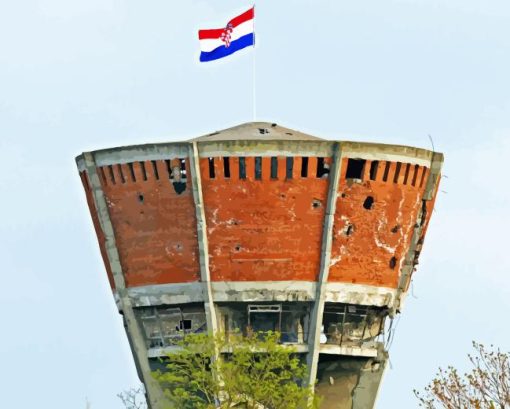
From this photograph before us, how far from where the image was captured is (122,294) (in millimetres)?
48125

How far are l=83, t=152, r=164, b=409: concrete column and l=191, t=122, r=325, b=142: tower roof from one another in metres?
3.13

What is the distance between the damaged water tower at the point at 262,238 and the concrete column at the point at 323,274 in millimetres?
28

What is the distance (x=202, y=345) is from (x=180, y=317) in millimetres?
2037

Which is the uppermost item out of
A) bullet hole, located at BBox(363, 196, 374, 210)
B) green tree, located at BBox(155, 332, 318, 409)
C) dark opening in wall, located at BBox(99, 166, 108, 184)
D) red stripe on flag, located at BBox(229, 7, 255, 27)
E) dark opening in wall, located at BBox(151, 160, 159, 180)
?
red stripe on flag, located at BBox(229, 7, 255, 27)

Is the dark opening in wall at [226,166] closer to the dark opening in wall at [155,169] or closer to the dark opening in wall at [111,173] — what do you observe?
the dark opening in wall at [155,169]

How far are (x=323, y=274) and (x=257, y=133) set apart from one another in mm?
5042

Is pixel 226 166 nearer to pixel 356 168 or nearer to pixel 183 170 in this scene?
pixel 183 170

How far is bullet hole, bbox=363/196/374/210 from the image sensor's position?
46.9m

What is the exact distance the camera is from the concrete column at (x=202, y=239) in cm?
4644

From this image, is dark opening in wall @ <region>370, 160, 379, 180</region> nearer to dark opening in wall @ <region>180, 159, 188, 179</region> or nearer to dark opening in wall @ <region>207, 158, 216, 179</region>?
dark opening in wall @ <region>207, 158, 216, 179</region>

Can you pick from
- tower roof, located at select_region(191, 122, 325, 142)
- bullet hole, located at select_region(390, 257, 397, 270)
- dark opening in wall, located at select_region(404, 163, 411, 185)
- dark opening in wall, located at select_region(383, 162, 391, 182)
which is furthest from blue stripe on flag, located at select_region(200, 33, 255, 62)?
bullet hole, located at select_region(390, 257, 397, 270)

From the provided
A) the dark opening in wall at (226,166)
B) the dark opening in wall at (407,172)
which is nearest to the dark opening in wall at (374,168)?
the dark opening in wall at (407,172)

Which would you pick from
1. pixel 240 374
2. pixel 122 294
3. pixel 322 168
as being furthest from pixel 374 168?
pixel 122 294

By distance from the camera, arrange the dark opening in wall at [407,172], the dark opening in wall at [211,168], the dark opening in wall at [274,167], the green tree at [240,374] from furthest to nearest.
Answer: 1. the dark opening in wall at [407,172]
2. the dark opening in wall at [211,168]
3. the dark opening in wall at [274,167]
4. the green tree at [240,374]
